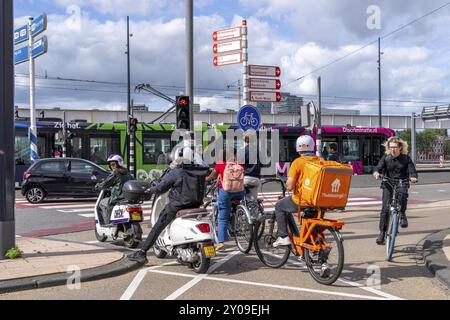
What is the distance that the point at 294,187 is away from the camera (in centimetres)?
620

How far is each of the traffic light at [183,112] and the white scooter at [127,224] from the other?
3012 mm

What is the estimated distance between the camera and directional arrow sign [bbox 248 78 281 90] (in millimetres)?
12304

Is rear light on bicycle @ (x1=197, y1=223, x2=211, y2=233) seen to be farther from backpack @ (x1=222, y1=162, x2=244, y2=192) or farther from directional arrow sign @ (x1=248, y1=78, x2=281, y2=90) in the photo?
directional arrow sign @ (x1=248, y1=78, x2=281, y2=90)

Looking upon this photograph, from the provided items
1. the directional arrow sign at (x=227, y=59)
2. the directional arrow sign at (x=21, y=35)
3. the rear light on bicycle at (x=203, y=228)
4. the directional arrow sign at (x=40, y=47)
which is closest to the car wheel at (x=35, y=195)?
the directional arrow sign at (x=40, y=47)

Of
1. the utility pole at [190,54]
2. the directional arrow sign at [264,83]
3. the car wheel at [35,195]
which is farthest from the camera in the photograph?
the car wheel at [35,195]

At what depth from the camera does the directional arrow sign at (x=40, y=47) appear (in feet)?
68.8

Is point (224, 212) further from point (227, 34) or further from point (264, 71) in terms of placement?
point (227, 34)

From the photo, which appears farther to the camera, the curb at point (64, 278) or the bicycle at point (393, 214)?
the bicycle at point (393, 214)

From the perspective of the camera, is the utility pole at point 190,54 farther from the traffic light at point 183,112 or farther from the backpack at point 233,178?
the backpack at point 233,178

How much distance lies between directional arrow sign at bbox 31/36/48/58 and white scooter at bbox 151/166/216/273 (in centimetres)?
1639

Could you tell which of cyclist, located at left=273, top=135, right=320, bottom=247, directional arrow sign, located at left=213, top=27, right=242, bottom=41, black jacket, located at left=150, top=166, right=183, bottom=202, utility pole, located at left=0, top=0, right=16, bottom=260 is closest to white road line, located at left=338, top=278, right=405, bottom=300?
cyclist, located at left=273, top=135, right=320, bottom=247
